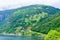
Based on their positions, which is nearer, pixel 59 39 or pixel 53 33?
pixel 59 39

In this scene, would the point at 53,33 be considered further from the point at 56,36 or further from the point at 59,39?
the point at 59,39

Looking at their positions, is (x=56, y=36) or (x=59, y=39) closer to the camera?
(x=59, y=39)

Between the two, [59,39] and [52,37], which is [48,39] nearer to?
[52,37]

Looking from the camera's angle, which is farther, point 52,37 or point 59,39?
point 52,37

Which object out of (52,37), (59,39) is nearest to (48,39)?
(52,37)

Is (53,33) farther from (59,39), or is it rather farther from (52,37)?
(59,39)
